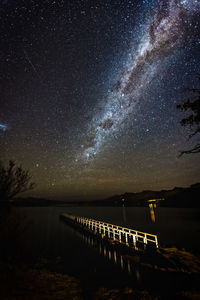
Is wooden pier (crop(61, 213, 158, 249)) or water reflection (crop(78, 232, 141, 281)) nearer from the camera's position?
water reflection (crop(78, 232, 141, 281))

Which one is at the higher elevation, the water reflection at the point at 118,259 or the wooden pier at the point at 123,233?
the wooden pier at the point at 123,233

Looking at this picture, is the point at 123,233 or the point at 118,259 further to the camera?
the point at 123,233

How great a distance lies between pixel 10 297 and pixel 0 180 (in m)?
9.02

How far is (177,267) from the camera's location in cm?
933

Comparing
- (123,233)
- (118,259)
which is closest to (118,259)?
(118,259)

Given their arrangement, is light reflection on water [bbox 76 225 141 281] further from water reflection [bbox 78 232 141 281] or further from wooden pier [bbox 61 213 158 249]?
wooden pier [bbox 61 213 158 249]

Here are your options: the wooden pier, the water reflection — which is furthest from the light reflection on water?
the wooden pier

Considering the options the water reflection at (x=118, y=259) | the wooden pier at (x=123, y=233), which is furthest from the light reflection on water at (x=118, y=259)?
the wooden pier at (x=123, y=233)

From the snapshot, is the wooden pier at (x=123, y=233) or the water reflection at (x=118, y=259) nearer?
the water reflection at (x=118, y=259)

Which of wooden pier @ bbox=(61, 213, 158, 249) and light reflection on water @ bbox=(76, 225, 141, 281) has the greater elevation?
wooden pier @ bbox=(61, 213, 158, 249)

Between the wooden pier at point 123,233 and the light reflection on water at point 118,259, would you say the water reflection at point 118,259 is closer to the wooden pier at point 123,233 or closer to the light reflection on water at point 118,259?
the light reflection on water at point 118,259

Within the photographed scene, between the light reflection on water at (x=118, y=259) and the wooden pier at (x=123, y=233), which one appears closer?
the light reflection on water at (x=118, y=259)

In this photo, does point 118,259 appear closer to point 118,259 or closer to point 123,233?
point 118,259

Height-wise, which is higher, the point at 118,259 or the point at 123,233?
the point at 123,233
